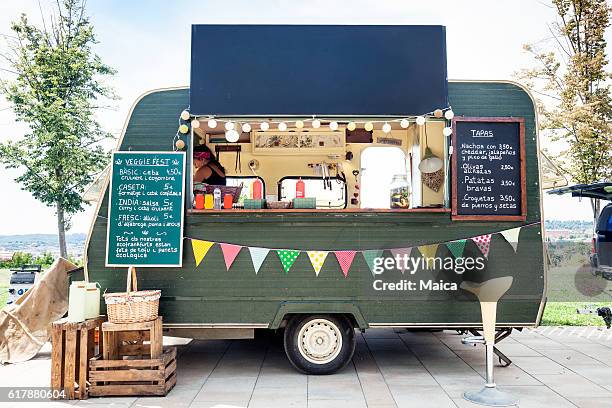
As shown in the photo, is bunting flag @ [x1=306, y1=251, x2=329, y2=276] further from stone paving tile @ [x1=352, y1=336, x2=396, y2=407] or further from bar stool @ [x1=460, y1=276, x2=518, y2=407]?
bar stool @ [x1=460, y1=276, x2=518, y2=407]

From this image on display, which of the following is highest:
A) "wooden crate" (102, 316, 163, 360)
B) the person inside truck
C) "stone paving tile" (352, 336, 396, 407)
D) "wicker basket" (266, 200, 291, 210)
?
the person inside truck

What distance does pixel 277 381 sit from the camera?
5.13 m

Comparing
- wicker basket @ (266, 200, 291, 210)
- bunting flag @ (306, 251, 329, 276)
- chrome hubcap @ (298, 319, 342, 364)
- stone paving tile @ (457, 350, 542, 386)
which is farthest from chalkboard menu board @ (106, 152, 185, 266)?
stone paving tile @ (457, 350, 542, 386)

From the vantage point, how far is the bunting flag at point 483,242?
5.22m

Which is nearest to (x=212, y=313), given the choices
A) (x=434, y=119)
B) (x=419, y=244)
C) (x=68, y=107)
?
(x=419, y=244)

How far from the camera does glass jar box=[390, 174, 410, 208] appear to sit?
5.47m

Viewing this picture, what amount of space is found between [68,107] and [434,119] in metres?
11.4

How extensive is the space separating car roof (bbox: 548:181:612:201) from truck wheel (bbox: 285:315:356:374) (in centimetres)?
486

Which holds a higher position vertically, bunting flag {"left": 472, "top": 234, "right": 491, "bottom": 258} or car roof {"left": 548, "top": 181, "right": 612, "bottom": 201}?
car roof {"left": 548, "top": 181, "right": 612, "bottom": 201}

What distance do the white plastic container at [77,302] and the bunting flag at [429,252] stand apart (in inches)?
135

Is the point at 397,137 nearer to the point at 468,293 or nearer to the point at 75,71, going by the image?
the point at 468,293

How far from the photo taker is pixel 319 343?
5.30 meters

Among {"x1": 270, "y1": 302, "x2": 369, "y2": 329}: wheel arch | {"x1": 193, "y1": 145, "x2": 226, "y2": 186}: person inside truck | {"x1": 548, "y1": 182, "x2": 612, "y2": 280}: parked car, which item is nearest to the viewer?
{"x1": 270, "y1": 302, "x2": 369, "y2": 329}: wheel arch

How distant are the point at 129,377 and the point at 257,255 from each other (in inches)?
66.5
